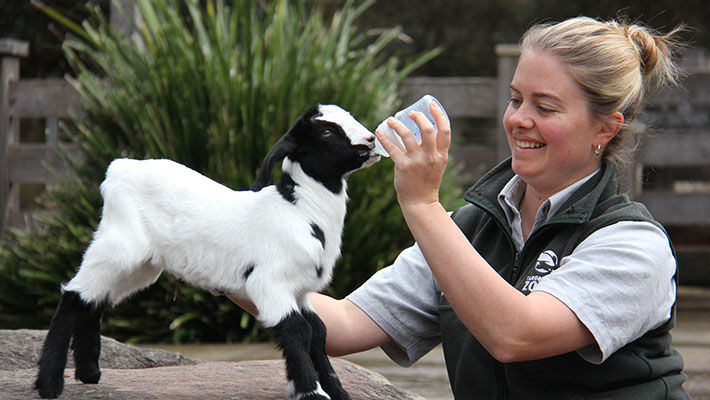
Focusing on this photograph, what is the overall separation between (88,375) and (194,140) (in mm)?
2936

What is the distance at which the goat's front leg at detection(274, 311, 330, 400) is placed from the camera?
1936 mm

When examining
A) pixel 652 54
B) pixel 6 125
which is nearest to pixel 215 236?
pixel 652 54

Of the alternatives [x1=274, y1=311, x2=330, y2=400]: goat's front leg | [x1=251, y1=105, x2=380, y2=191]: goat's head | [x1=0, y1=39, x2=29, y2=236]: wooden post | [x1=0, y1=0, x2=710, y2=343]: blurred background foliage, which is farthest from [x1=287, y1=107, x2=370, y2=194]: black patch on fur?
[x1=0, y1=39, x2=29, y2=236]: wooden post

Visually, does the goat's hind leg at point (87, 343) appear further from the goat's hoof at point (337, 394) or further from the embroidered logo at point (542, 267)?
the embroidered logo at point (542, 267)

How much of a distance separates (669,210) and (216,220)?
595 centimetres

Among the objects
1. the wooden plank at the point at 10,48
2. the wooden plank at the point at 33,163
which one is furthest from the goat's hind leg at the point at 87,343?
the wooden plank at the point at 10,48

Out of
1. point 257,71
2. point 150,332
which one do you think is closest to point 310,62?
point 257,71

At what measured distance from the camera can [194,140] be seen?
5.09 m

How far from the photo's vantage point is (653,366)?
7.25 ft

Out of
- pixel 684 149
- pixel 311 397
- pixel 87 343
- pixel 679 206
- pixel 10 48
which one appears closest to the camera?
pixel 311 397

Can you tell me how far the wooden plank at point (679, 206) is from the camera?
7.24 meters

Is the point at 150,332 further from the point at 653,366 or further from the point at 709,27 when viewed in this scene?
the point at 709,27

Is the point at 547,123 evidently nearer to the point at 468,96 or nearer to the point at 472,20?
the point at 468,96

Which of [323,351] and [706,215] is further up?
[323,351]
